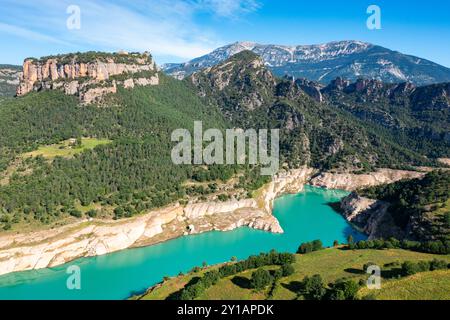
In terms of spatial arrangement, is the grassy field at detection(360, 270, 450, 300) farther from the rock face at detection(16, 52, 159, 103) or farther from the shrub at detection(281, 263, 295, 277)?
the rock face at detection(16, 52, 159, 103)

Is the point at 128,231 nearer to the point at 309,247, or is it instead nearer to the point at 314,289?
the point at 309,247

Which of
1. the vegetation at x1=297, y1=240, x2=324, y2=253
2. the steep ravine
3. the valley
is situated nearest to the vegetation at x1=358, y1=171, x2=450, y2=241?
the valley

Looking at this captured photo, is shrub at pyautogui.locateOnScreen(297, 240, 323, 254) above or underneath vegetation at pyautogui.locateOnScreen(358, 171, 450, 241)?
underneath

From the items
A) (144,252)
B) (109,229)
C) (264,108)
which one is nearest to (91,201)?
(109,229)

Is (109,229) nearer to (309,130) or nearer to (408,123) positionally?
(309,130)

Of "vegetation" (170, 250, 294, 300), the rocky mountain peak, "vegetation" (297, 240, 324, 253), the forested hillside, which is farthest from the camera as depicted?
the rocky mountain peak
